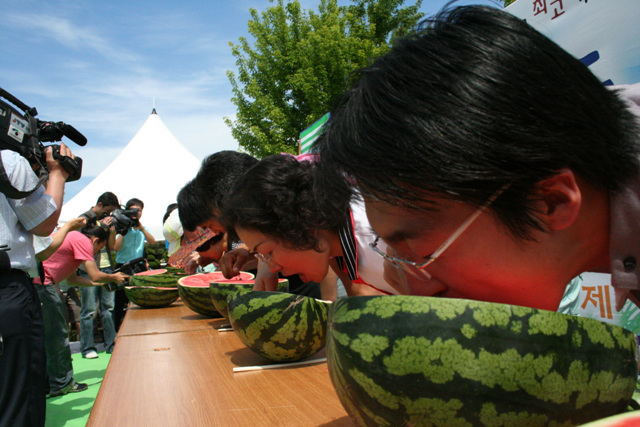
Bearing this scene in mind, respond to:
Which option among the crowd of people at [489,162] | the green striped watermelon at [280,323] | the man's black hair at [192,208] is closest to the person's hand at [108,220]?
Answer: the man's black hair at [192,208]

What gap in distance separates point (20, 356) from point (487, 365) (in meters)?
2.93

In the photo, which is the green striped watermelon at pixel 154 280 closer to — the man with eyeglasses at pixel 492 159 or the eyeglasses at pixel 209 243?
the eyeglasses at pixel 209 243

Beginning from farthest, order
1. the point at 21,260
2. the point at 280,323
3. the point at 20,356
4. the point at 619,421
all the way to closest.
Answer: the point at 21,260 → the point at 20,356 → the point at 280,323 → the point at 619,421

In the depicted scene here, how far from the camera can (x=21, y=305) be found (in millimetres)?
2783

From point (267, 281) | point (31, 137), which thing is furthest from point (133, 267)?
point (267, 281)

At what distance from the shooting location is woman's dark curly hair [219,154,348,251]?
2109 millimetres

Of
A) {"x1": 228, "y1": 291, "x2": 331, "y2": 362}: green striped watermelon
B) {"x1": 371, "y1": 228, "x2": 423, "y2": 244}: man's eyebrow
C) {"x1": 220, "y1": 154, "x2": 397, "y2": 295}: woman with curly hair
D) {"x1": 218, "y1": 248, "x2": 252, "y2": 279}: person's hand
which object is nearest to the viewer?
{"x1": 371, "y1": 228, "x2": 423, "y2": 244}: man's eyebrow

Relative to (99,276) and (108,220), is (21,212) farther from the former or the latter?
(108,220)

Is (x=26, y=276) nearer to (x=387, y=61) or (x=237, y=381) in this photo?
(x=237, y=381)

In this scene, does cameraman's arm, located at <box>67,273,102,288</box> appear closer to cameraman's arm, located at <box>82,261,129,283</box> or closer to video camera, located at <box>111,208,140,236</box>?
cameraman's arm, located at <box>82,261,129,283</box>

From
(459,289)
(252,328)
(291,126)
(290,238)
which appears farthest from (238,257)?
(291,126)

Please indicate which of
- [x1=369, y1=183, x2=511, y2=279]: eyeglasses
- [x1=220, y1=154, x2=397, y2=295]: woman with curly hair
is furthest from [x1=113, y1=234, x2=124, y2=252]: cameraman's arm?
[x1=369, y1=183, x2=511, y2=279]: eyeglasses

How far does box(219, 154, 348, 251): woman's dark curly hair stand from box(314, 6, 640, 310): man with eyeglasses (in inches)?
44.9

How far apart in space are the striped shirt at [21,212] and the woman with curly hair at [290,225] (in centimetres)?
147
